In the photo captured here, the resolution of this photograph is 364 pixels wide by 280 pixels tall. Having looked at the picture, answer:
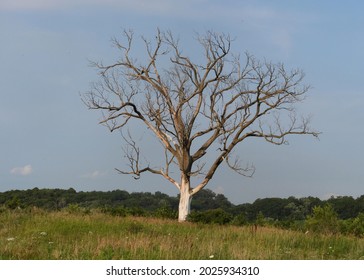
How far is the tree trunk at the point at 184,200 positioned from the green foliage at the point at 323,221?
762cm

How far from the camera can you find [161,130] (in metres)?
28.2

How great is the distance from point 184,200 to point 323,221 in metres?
8.60

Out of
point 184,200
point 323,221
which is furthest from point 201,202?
point 323,221

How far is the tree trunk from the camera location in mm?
26675

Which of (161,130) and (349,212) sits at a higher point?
Answer: (161,130)

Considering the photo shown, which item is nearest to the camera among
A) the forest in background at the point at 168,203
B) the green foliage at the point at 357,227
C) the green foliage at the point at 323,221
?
the green foliage at the point at 323,221

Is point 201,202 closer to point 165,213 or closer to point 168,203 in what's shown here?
point 168,203

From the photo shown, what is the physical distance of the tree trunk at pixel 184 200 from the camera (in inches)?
1050

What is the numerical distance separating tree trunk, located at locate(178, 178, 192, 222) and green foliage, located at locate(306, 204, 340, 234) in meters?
7.62

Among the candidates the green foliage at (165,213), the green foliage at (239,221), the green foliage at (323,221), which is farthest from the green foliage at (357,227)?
the green foliage at (165,213)

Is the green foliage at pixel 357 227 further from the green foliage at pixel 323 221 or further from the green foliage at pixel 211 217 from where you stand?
the green foliage at pixel 211 217

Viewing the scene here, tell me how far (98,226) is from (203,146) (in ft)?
35.5
